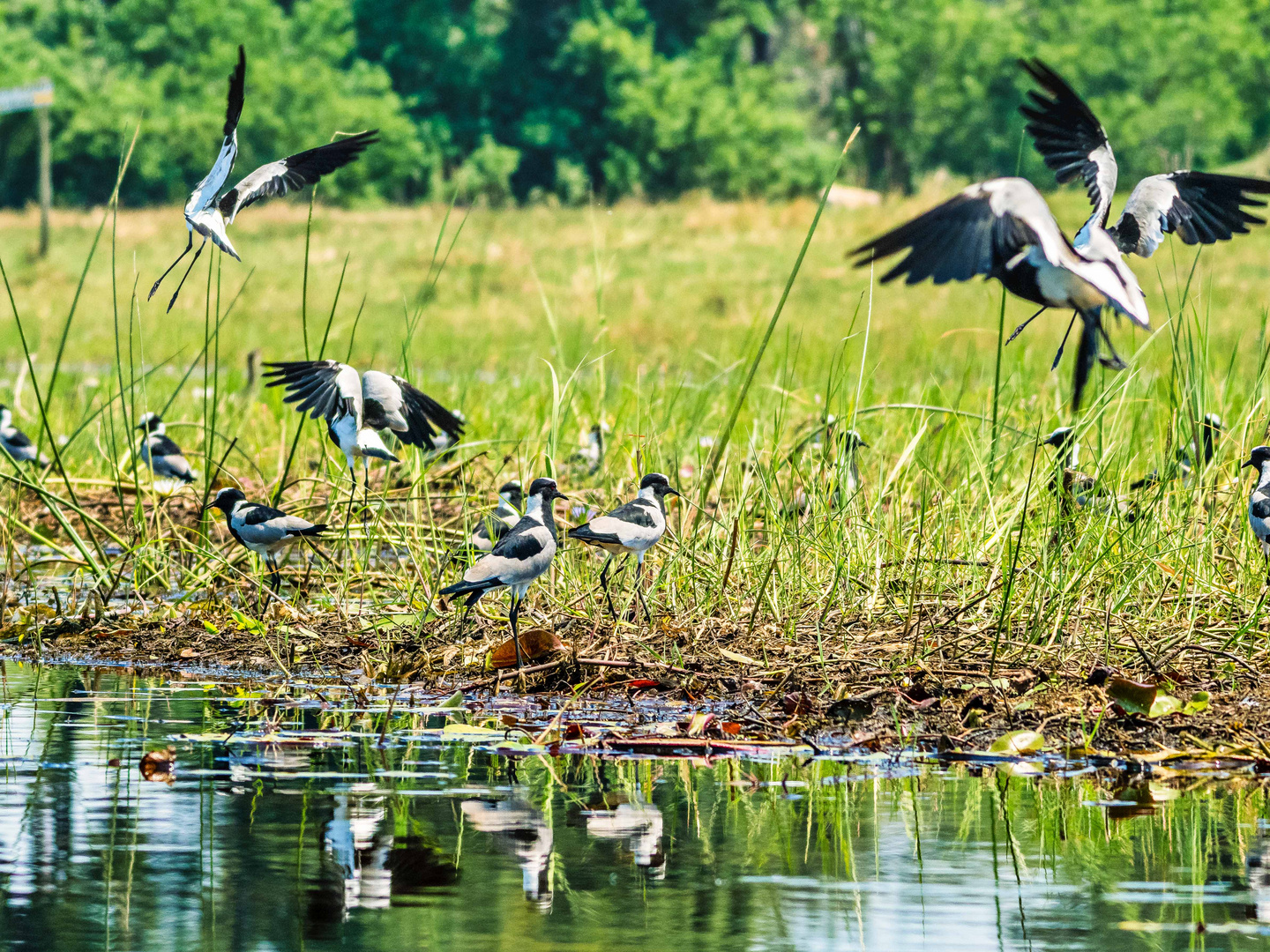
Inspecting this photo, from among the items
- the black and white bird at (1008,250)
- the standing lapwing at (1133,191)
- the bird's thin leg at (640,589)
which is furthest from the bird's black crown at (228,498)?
the black and white bird at (1008,250)

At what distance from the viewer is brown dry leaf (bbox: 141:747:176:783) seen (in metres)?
4.25

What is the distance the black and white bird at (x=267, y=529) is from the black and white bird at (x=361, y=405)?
261 millimetres

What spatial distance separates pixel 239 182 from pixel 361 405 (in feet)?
2.96

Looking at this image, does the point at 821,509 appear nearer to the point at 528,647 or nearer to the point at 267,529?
the point at 528,647

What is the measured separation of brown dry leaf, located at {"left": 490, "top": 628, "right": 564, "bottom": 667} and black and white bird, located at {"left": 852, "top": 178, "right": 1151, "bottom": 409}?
6.40 feet

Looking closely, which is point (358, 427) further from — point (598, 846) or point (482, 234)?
point (482, 234)

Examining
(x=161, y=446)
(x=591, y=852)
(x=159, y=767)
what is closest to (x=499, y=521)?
(x=159, y=767)

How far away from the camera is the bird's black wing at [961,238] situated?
407 cm

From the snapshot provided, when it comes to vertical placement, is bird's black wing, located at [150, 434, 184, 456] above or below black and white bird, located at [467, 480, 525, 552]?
above

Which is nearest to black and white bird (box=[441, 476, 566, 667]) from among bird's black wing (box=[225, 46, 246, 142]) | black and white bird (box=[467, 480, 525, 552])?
black and white bird (box=[467, 480, 525, 552])

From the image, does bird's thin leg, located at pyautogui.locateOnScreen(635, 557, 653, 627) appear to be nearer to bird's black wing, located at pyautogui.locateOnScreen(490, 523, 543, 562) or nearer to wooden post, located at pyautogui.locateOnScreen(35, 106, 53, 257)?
bird's black wing, located at pyautogui.locateOnScreen(490, 523, 543, 562)

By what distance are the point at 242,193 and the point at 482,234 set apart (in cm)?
2668

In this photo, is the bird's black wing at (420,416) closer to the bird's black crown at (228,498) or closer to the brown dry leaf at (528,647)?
the bird's black crown at (228,498)

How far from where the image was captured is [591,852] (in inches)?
143
